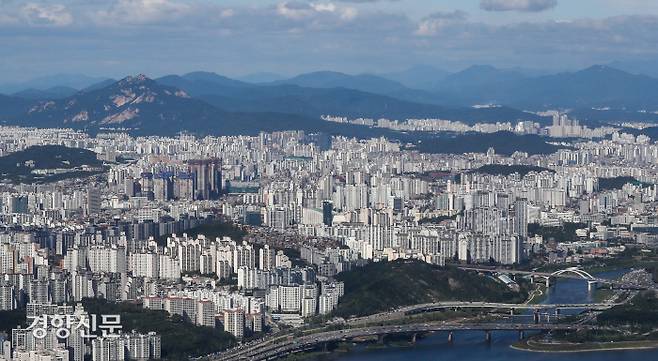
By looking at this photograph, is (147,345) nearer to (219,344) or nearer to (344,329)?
(219,344)

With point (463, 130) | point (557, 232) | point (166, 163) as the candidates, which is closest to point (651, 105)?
point (463, 130)

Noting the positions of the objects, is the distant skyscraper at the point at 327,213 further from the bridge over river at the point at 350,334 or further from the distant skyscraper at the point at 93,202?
the bridge over river at the point at 350,334

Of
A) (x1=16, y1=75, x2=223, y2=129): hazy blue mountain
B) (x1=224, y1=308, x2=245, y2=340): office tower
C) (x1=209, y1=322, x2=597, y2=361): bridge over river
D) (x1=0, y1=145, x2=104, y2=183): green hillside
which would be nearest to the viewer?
(x1=209, y1=322, x2=597, y2=361): bridge over river

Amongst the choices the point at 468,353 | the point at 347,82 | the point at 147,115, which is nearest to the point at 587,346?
the point at 468,353

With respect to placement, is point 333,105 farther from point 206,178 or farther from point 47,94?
point 206,178

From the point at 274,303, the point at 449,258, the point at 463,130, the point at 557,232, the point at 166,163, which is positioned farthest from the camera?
the point at 463,130

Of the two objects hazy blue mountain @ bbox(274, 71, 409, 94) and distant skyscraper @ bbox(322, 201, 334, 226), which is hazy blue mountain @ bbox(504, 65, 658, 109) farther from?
distant skyscraper @ bbox(322, 201, 334, 226)

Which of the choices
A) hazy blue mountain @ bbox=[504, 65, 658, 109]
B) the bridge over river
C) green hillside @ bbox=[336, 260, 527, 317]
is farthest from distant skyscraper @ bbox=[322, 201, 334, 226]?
hazy blue mountain @ bbox=[504, 65, 658, 109]
